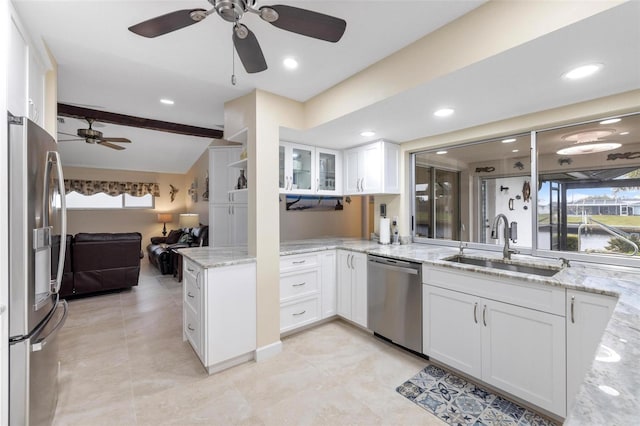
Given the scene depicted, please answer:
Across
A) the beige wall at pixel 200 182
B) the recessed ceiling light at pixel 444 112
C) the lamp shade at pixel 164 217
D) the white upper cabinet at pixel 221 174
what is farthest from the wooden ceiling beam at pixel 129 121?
the lamp shade at pixel 164 217

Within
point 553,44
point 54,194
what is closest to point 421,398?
point 553,44

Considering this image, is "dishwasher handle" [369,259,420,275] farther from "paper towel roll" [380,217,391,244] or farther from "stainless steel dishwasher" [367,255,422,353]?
"paper towel roll" [380,217,391,244]

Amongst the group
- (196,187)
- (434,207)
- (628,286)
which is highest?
(196,187)

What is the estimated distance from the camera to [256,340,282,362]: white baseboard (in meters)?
2.42

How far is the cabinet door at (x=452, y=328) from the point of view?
2.01 metres

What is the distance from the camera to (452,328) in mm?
2143

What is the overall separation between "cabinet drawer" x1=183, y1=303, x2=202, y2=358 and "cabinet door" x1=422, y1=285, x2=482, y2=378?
190 cm

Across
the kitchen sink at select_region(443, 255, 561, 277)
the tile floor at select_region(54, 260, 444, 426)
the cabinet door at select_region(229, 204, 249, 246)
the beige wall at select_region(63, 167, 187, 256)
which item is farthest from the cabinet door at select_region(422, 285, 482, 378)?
the beige wall at select_region(63, 167, 187, 256)

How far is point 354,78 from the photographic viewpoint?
218cm

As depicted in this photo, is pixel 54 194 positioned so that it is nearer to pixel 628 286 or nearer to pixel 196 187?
pixel 628 286

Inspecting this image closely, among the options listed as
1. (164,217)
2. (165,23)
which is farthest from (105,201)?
(165,23)

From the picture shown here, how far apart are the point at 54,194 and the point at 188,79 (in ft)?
4.39

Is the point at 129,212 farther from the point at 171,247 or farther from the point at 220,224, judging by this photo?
the point at 220,224

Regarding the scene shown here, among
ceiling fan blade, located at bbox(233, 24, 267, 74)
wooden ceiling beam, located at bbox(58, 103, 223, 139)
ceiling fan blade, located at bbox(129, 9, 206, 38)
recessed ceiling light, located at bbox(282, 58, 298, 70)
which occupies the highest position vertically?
wooden ceiling beam, located at bbox(58, 103, 223, 139)
